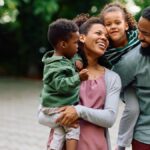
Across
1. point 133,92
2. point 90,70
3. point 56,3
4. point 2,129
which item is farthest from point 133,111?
point 56,3

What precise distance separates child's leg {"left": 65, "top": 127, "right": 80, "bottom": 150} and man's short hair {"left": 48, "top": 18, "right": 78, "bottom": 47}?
1.60ft

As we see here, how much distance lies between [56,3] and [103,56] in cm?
890

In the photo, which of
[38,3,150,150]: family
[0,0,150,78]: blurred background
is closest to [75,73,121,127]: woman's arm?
[38,3,150,150]: family

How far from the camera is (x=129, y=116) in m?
3.26

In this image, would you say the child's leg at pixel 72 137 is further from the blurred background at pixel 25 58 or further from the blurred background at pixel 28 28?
the blurred background at pixel 28 28

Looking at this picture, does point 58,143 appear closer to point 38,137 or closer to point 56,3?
point 38,137

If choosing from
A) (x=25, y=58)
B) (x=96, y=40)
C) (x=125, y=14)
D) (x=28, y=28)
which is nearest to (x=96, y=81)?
(x=96, y=40)

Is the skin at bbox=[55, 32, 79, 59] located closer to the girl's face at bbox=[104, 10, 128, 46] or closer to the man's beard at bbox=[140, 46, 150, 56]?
the girl's face at bbox=[104, 10, 128, 46]

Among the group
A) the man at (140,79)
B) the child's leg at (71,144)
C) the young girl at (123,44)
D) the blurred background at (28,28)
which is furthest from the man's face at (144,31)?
the blurred background at (28,28)

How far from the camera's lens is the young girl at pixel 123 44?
321cm

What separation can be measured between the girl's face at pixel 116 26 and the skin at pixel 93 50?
0.15 ft

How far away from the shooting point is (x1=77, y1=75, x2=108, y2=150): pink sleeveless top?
3.12m

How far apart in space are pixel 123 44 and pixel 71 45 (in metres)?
0.34

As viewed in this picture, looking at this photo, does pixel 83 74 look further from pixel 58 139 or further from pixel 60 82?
pixel 58 139
